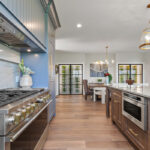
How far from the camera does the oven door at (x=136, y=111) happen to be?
153 centimetres

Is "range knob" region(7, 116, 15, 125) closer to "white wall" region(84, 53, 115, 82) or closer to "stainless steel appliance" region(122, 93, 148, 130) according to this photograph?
"stainless steel appliance" region(122, 93, 148, 130)

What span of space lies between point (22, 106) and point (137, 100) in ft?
4.72

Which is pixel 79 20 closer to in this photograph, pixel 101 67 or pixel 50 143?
pixel 50 143

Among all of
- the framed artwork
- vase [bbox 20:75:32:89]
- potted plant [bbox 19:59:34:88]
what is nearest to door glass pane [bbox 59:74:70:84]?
the framed artwork

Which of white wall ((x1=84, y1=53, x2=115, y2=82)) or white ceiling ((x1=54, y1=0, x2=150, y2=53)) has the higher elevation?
white ceiling ((x1=54, y1=0, x2=150, y2=53))

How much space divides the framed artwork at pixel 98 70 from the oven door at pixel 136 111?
6191 millimetres

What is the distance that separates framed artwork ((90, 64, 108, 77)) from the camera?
8.34 metres

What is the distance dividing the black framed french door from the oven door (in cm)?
620

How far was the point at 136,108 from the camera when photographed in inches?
68.6

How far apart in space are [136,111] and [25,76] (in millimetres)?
1891

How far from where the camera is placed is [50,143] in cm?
207

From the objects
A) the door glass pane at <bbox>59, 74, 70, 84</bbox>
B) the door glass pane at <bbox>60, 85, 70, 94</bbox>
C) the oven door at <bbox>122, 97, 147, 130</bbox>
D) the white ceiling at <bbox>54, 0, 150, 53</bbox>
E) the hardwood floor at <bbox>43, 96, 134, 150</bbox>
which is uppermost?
the white ceiling at <bbox>54, 0, 150, 53</bbox>

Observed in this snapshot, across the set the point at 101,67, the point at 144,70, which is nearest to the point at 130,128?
the point at 101,67

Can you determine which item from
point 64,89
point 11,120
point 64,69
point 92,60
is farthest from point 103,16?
point 64,89
